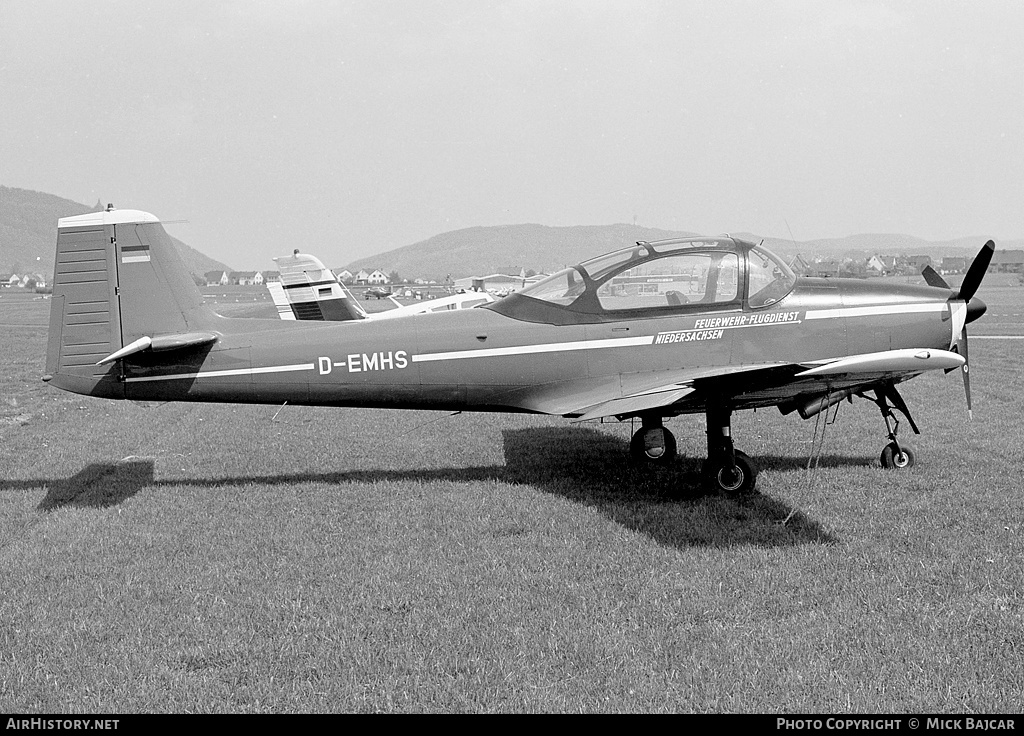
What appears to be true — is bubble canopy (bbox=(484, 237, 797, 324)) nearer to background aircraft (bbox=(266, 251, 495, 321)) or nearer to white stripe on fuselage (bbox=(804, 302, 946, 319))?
white stripe on fuselage (bbox=(804, 302, 946, 319))

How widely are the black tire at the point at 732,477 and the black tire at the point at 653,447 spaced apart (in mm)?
1337

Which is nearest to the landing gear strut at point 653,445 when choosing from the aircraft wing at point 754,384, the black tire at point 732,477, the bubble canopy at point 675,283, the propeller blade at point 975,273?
the aircraft wing at point 754,384

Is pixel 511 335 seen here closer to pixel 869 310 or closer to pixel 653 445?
pixel 653 445

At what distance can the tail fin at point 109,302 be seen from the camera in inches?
316

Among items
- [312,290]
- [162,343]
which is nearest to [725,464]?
[162,343]

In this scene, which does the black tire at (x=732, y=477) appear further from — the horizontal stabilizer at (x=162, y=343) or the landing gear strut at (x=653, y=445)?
the horizontal stabilizer at (x=162, y=343)

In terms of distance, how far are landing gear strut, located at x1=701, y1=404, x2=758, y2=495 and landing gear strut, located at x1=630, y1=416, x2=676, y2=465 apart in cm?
127

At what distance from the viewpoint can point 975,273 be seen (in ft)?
27.1

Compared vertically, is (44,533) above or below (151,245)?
below

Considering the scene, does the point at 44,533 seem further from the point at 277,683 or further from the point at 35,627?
the point at 277,683

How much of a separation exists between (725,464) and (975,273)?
3.22 metres

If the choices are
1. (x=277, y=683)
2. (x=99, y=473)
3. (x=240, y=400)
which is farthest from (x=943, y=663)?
(x=99, y=473)

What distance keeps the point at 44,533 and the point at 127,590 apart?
177 centimetres

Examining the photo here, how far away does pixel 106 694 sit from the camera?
4.13 metres
